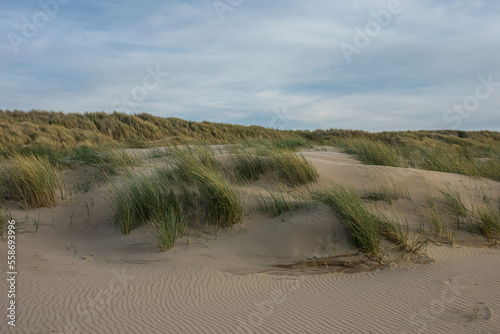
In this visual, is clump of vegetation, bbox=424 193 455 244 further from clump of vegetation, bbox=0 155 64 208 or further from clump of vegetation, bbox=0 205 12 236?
clump of vegetation, bbox=0 205 12 236

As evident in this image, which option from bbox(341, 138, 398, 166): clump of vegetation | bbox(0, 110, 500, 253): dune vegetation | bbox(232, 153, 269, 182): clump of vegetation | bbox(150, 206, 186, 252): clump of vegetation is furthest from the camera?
bbox(341, 138, 398, 166): clump of vegetation

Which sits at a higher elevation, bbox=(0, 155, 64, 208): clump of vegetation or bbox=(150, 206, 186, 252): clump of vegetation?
bbox=(0, 155, 64, 208): clump of vegetation

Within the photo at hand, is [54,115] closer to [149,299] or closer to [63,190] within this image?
[63,190]

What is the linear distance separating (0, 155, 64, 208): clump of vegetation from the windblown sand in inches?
7.6

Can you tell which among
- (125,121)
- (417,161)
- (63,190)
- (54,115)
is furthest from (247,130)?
(63,190)

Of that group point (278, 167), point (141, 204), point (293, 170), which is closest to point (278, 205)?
point (293, 170)

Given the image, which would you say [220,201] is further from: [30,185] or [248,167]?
[30,185]

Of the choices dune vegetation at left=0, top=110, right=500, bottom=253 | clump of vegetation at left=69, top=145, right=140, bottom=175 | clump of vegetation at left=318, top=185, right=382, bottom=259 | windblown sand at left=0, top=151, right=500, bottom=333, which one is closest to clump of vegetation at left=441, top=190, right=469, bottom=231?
dune vegetation at left=0, top=110, right=500, bottom=253

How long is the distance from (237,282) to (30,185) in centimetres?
368

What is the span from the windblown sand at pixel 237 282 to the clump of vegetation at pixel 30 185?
19 cm

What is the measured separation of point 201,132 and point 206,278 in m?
18.7

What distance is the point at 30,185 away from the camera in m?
5.51

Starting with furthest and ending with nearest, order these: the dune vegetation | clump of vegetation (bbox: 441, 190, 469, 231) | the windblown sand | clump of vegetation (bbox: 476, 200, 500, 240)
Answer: clump of vegetation (bbox: 441, 190, 469, 231) < clump of vegetation (bbox: 476, 200, 500, 240) < the dune vegetation < the windblown sand

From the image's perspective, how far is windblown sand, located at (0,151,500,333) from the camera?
2809 millimetres
